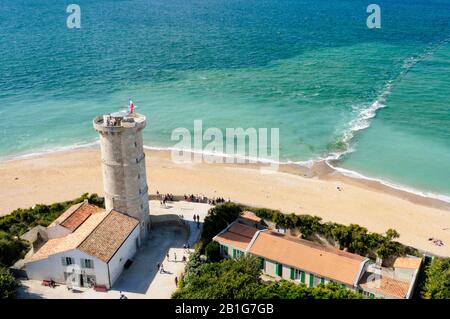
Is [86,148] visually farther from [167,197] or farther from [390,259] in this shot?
[390,259]

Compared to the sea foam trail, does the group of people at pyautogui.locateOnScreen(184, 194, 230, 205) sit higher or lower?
lower

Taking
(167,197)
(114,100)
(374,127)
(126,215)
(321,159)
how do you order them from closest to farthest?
1. (126,215)
2. (167,197)
3. (321,159)
4. (374,127)
5. (114,100)

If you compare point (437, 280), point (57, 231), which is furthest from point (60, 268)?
point (437, 280)

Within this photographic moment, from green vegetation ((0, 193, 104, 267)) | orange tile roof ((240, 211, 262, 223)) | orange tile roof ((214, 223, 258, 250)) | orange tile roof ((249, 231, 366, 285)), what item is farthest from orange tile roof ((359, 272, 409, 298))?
green vegetation ((0, 193, 104, 267))

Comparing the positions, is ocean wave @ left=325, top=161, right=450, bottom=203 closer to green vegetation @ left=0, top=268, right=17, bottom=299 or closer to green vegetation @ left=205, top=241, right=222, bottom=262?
green vegetation @ left=205, top=241, right=222, bottom=262

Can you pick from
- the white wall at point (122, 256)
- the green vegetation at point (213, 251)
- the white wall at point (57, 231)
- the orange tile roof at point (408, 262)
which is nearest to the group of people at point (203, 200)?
the green vegetation at point (213, 251)

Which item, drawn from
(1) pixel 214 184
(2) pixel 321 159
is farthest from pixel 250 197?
(2) pixel 321 159

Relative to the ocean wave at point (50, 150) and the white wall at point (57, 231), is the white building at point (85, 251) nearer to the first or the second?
the white wall at point (57, 231)

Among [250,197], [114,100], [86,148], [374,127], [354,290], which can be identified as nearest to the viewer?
[354,290]
